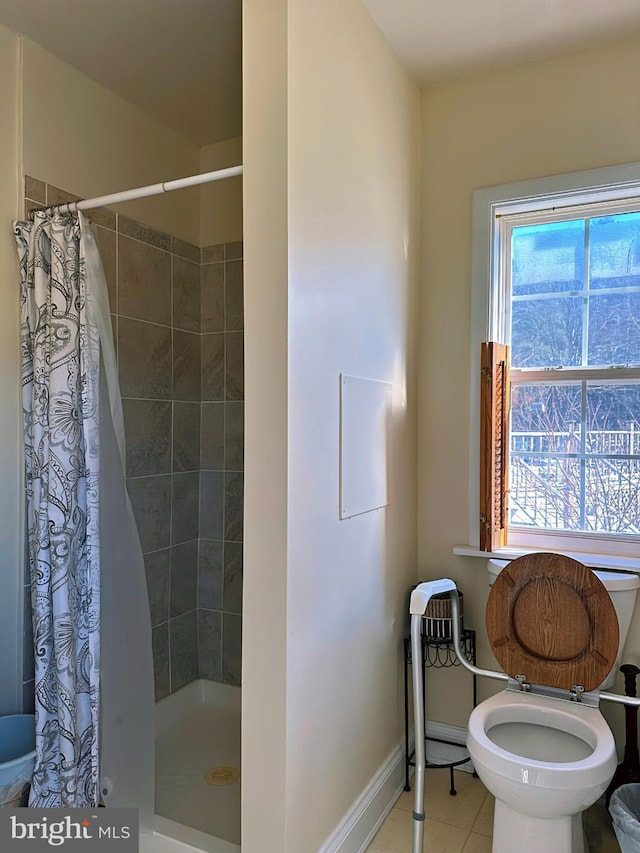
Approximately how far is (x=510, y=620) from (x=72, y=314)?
1676mm

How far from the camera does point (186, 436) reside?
9.07ft

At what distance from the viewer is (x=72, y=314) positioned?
1876 mm

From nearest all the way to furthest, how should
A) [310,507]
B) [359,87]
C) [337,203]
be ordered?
[310,507], [337,203], [359,87]

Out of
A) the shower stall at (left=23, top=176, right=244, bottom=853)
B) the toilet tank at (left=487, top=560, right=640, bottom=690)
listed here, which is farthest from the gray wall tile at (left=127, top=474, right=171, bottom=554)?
the toilet tank at (left=487, top=560, right=640, bottom=690)

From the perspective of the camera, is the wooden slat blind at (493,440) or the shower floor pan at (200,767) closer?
the shower floor pan at (200,767)

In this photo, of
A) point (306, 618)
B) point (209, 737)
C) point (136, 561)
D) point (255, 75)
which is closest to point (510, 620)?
point (306, 618)

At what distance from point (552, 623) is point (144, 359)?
71.0 inches

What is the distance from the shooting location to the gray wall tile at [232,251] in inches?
108

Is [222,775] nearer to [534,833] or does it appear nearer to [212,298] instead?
[534,833]

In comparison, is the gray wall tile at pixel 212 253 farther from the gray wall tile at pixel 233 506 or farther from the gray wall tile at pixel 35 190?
the gray wall tile at pixel 233 506

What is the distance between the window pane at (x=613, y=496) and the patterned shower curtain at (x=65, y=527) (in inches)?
67.5

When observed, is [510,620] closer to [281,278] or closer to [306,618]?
[306,618]

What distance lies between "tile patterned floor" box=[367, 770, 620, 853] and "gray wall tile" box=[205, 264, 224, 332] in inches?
79.9

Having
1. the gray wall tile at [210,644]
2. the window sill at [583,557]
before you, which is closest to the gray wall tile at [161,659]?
the gray wall tile at [210,644]
